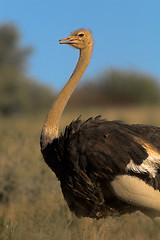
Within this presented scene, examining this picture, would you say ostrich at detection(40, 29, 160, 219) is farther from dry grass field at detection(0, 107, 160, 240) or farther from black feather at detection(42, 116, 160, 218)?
dry grass field at detection(0, 107, 160, 240)

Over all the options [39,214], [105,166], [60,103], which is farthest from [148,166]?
[39,214]

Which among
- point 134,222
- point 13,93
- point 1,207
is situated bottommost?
point 1,207

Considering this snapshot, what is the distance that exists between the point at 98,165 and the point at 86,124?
0.48m

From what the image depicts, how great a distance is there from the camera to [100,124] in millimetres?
3633

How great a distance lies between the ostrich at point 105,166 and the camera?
130 inches

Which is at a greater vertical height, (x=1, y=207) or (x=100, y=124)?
(x=100, y=124)

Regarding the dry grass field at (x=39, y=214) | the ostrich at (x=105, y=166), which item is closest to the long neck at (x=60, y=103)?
the ostrich at (x=105, y=166)

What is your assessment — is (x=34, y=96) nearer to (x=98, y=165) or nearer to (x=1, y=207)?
(x=1, y=207)

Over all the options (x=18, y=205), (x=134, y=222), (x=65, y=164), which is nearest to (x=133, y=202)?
(x=65, y=164)

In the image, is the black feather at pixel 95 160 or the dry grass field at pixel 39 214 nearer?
the black feather at pixel 95 160

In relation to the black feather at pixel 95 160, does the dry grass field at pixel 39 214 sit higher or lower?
lower

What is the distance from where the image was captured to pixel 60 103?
12.8ft

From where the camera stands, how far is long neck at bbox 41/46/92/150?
3812mm

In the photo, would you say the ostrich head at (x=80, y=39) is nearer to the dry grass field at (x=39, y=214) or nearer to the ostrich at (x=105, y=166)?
the ostrich at (x=105, y=166)
